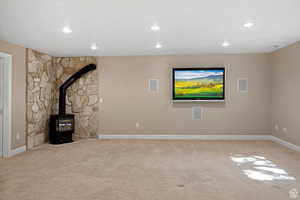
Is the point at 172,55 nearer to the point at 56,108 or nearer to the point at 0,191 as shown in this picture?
the point at 56,108

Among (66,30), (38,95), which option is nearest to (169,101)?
(66,30)

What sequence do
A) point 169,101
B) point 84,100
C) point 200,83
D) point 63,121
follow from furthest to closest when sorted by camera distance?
point 84,100 < point 169,101 < point 200,83 < point 63,121

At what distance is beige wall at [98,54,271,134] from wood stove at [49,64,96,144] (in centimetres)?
67

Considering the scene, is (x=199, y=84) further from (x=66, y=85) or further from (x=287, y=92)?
(x=66, y=85)

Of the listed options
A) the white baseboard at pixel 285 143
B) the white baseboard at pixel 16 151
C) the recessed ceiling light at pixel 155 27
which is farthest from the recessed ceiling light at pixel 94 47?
→ the white baseboard at pixel 285 143

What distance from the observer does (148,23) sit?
339cm

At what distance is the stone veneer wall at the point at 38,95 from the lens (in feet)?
16.6

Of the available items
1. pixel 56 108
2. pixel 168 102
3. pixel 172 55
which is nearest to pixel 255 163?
pixel 168 102

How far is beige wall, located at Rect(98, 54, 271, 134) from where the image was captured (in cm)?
587

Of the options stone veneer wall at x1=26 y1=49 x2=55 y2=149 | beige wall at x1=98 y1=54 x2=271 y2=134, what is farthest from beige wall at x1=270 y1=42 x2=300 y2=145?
stone veneer wall at x1=26 y1=49 x2=55 y2=149

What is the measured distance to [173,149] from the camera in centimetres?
485

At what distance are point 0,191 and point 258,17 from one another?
174 inches

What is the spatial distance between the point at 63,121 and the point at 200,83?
13.1ft

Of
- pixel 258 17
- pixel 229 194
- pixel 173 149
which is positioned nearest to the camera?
pixel 229 194
